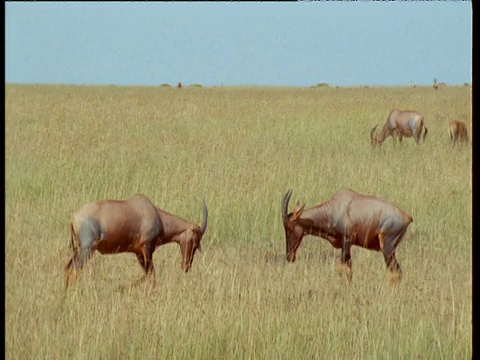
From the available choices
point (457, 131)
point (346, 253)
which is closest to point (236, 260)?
point (346, 253)

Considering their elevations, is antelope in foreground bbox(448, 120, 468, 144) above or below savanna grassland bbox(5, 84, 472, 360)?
above

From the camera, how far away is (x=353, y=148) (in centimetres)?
1340

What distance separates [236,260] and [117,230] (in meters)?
1.46

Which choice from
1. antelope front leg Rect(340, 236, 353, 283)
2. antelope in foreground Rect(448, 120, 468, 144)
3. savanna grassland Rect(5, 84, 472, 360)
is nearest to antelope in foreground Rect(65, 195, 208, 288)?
savanna grassland Rect(5, 84, 472, 360)

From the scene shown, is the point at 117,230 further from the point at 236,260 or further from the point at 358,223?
the point at 358,223

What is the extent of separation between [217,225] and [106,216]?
2.36 meters

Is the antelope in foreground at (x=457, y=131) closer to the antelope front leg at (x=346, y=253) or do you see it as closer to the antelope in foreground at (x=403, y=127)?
the antelope in foreground at (x=403, y=127)

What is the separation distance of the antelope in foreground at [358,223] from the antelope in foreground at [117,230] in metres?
0.93

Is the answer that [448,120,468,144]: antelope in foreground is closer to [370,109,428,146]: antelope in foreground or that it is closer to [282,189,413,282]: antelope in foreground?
[370,109,428,146]: antelope in foreground

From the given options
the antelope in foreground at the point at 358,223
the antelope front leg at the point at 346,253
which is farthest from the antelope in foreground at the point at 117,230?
the antelope front leg at the point at 346,253

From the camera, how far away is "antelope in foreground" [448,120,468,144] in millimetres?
13623

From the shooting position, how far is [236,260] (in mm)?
6168

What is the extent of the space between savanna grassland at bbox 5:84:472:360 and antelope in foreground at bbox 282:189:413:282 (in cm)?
18

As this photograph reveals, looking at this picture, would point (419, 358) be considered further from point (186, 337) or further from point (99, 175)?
point (99, 175)
